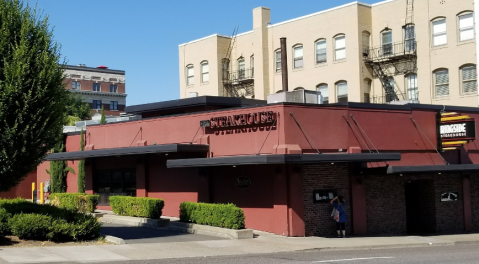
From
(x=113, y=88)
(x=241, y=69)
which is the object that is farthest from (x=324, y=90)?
(x=113, y=88)

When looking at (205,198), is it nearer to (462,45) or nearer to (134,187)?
(134,187)

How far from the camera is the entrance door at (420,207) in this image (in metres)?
28.3

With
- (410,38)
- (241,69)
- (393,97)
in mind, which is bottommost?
(393,97)

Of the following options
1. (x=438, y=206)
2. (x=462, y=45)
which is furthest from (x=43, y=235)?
(x=462, y=45)

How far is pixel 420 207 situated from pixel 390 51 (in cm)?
1425

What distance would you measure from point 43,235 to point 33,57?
5.70 metres

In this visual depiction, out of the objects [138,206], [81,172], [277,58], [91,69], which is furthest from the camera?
[91,69]

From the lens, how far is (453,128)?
1086 inches

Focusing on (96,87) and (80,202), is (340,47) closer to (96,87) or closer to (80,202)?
(80,202)

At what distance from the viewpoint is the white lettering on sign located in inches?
1066

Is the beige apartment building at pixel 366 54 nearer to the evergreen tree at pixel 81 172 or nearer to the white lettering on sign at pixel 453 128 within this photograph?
the white lettering on sign at pixel 453 128

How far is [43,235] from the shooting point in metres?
19.7

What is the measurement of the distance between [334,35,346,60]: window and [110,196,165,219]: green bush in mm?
18900

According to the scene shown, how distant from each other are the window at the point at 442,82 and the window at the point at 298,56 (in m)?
9.73
